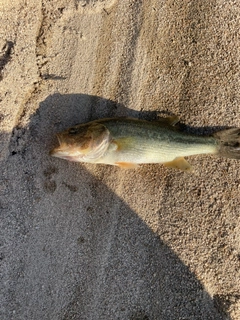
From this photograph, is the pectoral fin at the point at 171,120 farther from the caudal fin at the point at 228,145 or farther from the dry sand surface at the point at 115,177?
the caudal fin at the point at 228,145

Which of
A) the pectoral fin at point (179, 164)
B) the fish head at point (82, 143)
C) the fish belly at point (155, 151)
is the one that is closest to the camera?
the fish head at point (82, 143)

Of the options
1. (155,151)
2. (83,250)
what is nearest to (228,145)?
(155,151)

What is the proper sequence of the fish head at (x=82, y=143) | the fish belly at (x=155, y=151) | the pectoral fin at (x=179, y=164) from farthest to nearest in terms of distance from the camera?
1. the pectoral fin at (x=179, y=164)
2. the fish belly at (x=155, y=151)
3. the fish head at (x=82, y=143)

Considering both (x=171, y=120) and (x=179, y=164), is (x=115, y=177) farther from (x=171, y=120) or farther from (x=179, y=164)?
(x=171, y=120)

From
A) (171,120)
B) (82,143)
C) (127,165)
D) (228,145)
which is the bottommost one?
(228,145)

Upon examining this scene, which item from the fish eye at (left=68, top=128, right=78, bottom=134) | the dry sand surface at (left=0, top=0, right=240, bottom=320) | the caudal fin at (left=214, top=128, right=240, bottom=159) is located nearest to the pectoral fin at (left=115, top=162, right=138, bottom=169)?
the dry sand surface at (left=0, top=0, right=240, bottom=320)

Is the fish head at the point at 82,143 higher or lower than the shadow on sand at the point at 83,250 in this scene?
higher

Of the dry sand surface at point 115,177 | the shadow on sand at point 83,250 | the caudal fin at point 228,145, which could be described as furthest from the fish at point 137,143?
the shadow on sand at point 83,250
